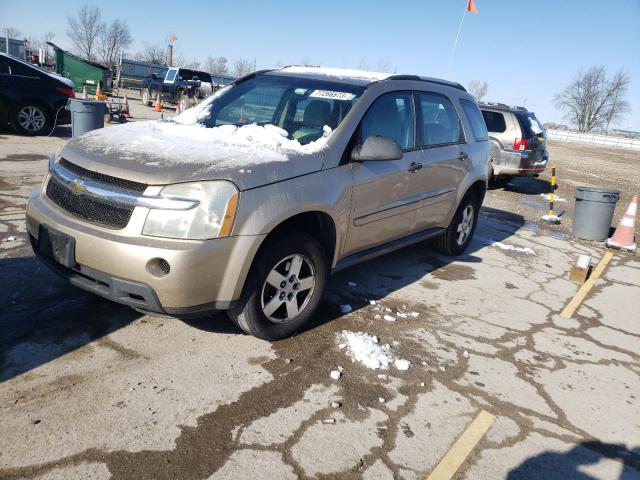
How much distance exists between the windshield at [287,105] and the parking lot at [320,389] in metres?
1.49

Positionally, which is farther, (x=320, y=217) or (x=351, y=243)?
(x=351, y=243)

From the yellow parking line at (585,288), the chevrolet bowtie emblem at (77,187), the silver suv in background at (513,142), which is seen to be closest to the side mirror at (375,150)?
the chevrolet bowtie emblem at (77,187)

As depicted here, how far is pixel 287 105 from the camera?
4.25 metres

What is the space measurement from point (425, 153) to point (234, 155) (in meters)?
2.15

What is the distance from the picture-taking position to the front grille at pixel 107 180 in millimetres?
2941

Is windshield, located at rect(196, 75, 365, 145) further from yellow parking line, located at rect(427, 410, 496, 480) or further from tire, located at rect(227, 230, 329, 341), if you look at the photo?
yellow parking line, located at rect(427, 410, 496, 480)

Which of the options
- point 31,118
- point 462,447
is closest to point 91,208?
point 462,447

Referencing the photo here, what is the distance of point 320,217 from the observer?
363 cm

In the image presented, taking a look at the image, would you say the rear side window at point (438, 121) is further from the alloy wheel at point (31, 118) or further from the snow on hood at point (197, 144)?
the alloy wheel at point (31, 118)

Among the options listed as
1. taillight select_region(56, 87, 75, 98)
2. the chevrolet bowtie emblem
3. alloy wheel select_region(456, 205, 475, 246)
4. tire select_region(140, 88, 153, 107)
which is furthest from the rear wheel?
the chevrolet bowtie emblem

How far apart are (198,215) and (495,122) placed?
33.6ft

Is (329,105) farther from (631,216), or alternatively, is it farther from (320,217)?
(631,216)

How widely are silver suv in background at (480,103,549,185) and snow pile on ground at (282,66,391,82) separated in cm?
739

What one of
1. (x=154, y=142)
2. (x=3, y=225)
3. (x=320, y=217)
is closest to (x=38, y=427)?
(x=154, y=142)
